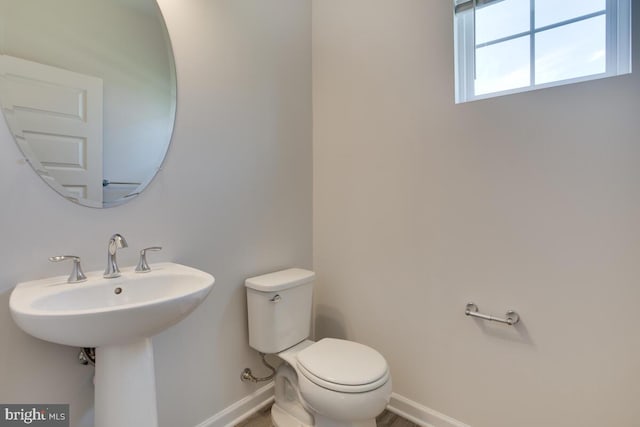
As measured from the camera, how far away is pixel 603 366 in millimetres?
1118

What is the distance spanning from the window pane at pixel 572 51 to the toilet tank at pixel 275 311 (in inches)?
56.4

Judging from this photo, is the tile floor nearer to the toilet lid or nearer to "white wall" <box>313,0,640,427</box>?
"white wall" <box>313,0,640,427</box>

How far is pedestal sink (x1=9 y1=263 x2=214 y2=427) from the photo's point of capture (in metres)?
0.77

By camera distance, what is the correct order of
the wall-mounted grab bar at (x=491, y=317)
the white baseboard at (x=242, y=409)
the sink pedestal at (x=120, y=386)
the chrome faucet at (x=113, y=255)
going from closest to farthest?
the sink pedestal at (x=120, y=386)
the chrome faucet at (x=113, y=255)
the wall-mounted grab bar at (x=491, y=317)
the white baseboard at (x=242, y=409)

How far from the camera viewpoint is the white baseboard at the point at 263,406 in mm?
1454

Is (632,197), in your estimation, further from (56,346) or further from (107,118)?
(56,346)

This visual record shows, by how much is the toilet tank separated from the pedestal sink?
1.37 ft

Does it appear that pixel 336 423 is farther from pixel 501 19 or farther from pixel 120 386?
pixel 501 19

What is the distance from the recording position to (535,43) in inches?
52.1

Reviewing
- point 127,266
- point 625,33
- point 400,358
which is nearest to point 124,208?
point 127,266

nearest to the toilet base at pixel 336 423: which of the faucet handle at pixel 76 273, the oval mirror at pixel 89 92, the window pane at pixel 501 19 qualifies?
the faucet handle at pixel 76 273

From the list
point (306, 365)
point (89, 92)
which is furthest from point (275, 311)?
point (89, 92)

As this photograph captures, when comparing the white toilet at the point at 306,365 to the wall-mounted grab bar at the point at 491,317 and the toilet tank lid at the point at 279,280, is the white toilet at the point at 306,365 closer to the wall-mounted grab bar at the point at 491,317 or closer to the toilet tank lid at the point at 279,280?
the toilet tank lid at the point at 279,280

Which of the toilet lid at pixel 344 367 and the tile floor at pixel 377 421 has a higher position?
the toilet lid at pixel 344 367
